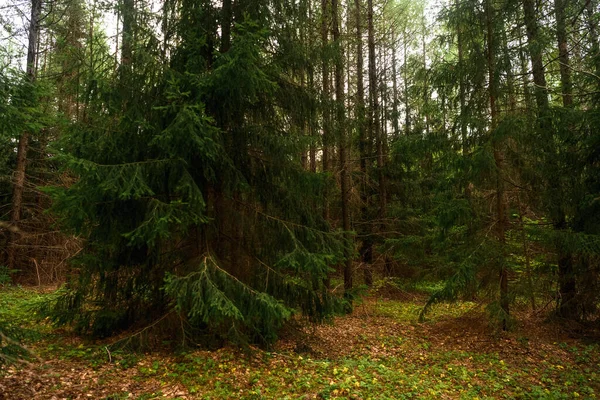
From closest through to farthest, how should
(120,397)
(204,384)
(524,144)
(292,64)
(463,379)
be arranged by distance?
(120,397) < (204,384) < (463,379) < (292,64) < (524,144)

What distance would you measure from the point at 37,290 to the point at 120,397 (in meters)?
9.58

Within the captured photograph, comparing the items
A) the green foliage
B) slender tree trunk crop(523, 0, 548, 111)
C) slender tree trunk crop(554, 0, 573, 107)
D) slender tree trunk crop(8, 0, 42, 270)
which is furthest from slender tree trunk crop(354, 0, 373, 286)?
slender tree trunk crop(8, 0, 42, 270)

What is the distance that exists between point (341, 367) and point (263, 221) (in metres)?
2.98

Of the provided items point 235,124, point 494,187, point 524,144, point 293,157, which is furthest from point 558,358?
point 235,124

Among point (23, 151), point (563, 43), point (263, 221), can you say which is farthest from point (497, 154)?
point (23, 151)

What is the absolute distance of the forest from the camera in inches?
227

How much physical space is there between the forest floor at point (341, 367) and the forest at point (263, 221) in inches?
1.8

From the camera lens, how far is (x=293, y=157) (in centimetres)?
764

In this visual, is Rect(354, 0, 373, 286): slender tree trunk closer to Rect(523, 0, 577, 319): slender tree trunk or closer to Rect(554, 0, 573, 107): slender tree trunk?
Rect(523, 0, 577, 319): slender tree trunk

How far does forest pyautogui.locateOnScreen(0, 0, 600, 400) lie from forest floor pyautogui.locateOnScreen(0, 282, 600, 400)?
0.15ft

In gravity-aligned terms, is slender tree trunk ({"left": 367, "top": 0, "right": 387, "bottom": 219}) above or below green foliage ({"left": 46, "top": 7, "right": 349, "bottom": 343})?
above

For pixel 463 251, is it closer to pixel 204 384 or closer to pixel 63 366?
pixel 204 384

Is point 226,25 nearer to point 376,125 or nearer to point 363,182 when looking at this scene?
point 376,125

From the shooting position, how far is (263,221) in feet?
24.3
